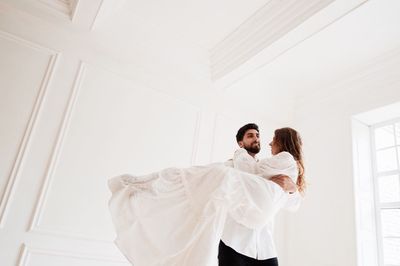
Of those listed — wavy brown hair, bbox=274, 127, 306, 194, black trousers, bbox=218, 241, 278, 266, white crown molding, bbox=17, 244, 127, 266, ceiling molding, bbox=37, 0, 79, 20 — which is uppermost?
ceiling molding, bbox=37, 0, 79, 20

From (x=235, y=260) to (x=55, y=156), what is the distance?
1.69 meters

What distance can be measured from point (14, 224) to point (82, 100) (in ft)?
3.68

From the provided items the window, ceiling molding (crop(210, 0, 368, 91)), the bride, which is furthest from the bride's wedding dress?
the window

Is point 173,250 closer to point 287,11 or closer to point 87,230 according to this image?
point 87,230

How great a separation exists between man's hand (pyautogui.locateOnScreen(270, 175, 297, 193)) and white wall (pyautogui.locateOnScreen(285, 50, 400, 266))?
1.82 meters

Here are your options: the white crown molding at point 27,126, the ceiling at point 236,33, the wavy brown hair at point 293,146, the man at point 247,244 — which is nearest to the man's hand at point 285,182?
the man at point 247,244

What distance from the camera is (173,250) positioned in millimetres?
1505

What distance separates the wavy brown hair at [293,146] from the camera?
6.45 ft

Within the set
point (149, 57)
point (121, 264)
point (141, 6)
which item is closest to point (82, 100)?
point (149, 57)

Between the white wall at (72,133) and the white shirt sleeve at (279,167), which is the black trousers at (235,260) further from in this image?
the white wall at (72,133)

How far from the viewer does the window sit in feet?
10.3

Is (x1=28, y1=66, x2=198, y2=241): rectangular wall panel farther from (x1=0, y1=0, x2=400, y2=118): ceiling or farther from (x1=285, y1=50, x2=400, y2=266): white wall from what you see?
(x1=285, y1=50, x2=400, y2=266): white wall

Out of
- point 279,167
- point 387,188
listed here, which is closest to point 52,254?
point 279,167

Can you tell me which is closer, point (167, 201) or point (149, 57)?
point (167, 201)
